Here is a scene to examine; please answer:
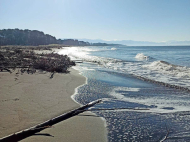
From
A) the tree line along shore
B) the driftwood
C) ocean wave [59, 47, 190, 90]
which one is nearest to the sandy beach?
the driftwood

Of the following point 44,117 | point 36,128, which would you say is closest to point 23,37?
point 44,117

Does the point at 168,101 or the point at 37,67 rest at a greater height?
the point at 37,67

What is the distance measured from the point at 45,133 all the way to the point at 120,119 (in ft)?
6.82

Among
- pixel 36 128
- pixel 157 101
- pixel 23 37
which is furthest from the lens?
pixel 23 37

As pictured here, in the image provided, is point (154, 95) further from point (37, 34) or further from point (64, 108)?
point (37, 34)

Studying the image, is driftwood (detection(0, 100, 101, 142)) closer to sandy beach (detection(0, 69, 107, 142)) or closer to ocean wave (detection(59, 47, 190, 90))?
sandy beach (detection(0, 69, 107, 142))

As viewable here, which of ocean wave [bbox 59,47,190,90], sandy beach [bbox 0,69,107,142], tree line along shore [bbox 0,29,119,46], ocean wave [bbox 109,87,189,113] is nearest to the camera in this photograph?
sandy beach [bbox 0,69,107,142]

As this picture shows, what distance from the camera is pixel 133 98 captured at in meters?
6.66

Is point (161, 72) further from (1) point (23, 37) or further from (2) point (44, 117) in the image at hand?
(1) point (23, 37)

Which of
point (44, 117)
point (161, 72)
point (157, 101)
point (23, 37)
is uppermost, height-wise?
point (23, 37)

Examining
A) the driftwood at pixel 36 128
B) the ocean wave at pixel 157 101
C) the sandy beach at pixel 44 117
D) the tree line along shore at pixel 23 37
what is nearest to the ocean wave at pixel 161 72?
the ocean wave at pixel 157 101

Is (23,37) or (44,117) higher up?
(23,37)

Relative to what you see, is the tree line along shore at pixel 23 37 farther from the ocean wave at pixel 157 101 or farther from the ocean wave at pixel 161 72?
the ocean wave at pixel 157 101

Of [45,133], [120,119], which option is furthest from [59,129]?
[120,119]
